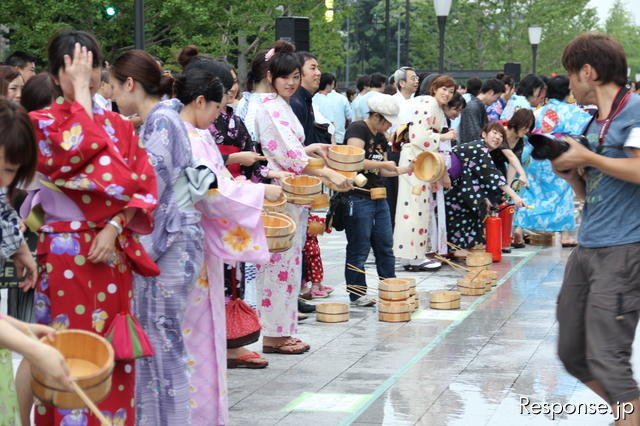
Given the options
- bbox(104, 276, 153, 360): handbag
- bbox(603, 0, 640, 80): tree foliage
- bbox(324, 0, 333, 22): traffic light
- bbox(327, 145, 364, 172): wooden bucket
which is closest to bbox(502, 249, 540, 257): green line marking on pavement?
bbox(327, 145, 364, 172): wooden bucket

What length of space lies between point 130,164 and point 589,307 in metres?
2.05

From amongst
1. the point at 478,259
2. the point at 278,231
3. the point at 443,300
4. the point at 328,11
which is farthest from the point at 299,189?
the point at 328,11

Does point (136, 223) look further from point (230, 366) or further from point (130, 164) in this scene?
point (230, 366)

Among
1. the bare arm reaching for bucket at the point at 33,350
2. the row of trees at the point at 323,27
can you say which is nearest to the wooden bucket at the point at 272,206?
the bare arm reaching for bucket at the point at 33,350

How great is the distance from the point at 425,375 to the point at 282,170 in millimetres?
1666

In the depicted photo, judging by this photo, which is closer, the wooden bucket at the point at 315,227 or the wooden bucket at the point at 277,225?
the wooden bucket at the point at 277,225

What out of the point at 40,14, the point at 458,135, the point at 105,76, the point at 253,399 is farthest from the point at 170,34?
the point at 253,399

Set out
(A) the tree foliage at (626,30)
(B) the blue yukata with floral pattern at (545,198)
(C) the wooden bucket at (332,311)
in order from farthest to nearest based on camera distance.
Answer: (A) the tree foliage at (626,30)
(B) the blue yukata with floral pattern at (545,198)
(C) the wooden bucket at (332,311)

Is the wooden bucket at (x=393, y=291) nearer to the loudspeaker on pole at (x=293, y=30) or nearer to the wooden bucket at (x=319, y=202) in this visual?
the wooden bucket at (x=319, y=202)

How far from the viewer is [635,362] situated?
23.2 ft

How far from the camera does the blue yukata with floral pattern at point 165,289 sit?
201 inches

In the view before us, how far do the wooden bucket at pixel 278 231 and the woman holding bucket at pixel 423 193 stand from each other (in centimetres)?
429

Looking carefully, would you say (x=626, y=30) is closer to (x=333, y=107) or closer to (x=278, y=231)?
(x=333, y=107)

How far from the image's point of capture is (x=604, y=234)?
4.86 m
